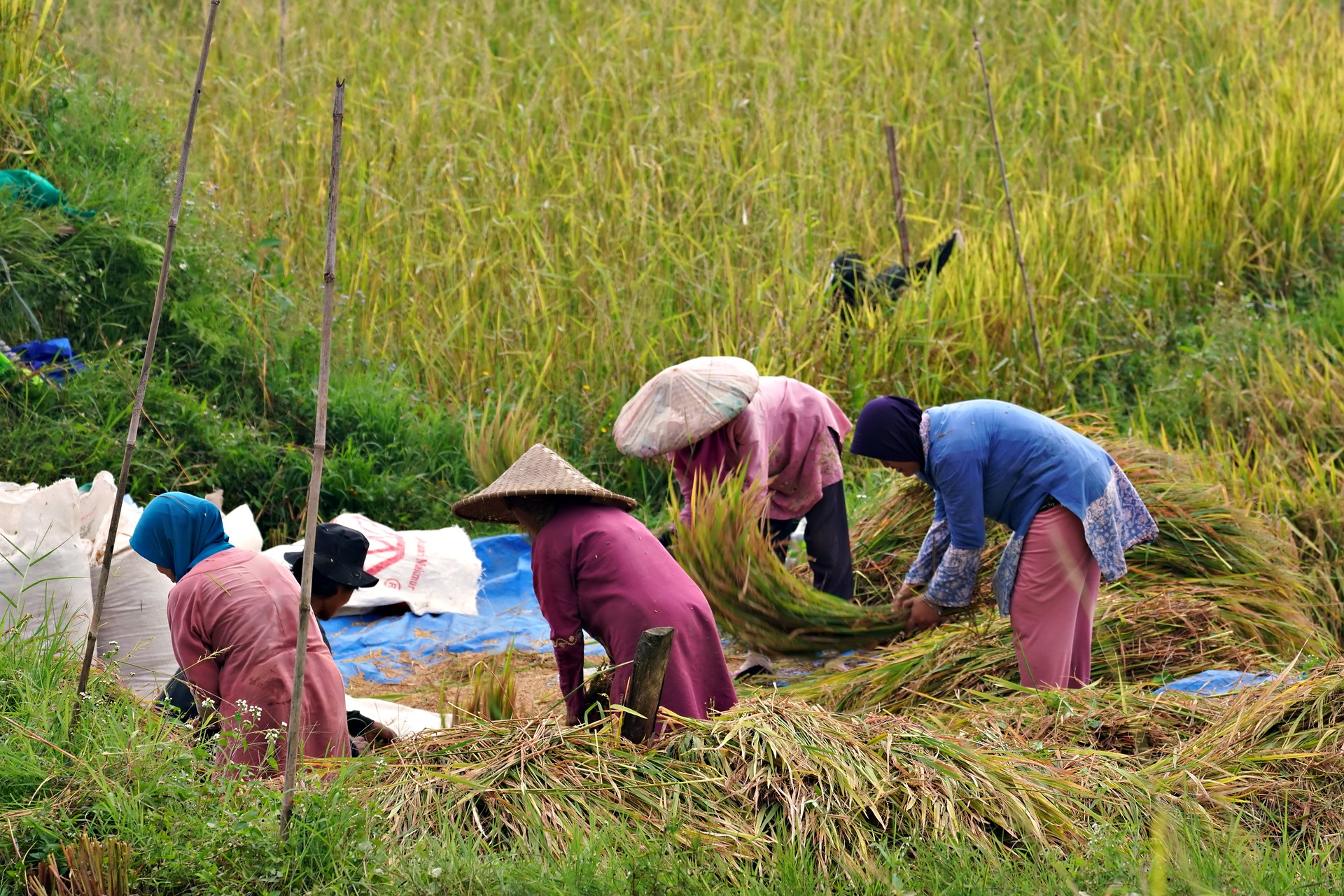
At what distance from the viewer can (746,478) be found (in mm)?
4738

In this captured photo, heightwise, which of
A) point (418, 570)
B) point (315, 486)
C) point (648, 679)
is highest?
point (315, 486)

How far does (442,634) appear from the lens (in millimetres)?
5176

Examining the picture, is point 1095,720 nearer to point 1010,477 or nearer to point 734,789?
point 1010,477

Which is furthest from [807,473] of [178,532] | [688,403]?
[178,532]

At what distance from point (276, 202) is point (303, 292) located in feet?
3.22

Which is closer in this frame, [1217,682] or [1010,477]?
[1010,477]

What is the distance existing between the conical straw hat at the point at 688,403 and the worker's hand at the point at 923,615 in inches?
38.5

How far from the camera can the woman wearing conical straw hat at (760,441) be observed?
15.0 feet

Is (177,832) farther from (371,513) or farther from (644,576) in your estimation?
(371,513)

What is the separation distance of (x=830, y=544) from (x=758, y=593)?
28.1 inches

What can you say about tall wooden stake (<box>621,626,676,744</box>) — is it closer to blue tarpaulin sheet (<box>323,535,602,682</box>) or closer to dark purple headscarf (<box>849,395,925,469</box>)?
dark purple headscarf (<box>849,395,925,469</box>)

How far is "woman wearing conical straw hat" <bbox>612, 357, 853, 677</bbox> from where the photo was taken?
456 cm

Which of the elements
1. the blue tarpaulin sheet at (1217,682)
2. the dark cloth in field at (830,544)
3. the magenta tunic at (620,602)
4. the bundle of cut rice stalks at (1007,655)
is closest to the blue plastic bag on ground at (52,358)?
the dark cloth in field at (830,544)

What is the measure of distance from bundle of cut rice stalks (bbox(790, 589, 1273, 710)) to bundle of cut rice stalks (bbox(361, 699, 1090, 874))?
1.25m
